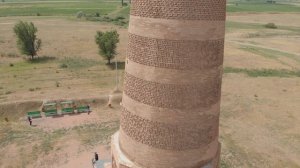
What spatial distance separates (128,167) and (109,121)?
1540 centimetres

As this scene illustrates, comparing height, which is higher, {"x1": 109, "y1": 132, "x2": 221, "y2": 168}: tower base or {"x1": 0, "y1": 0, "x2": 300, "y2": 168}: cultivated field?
{"x1": 109, "y1": 132, "x2": 221, "y2": 168}: tower base

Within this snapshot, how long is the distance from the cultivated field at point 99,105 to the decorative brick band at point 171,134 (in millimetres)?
9833

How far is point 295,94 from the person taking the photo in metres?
35.2

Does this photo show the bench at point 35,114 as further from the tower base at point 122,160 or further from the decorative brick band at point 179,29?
the decorative brick band at point 179,29

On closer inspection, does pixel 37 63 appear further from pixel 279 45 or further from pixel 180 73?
pixel 279 45

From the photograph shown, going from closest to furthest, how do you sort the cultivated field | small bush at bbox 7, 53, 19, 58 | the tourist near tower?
the tourist near tower, the cultivated field, small bush at bbox 7, 53, 19, 58

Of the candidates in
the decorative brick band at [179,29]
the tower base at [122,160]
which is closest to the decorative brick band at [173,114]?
the tower base at [122,160]

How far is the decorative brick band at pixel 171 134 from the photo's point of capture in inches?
423

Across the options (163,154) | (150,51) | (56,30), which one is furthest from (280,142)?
(56,30)

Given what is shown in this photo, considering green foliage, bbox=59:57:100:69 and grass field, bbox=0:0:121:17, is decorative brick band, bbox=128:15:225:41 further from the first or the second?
grass field, bbox=0:0:121:17

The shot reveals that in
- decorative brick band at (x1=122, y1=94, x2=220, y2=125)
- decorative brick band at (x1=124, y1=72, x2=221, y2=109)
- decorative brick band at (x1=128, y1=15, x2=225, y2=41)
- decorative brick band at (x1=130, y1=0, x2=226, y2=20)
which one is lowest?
decorative brick band at (x1=122, y1=94, x2=220, y2=125)

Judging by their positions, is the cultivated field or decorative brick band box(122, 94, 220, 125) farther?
the cultivated field

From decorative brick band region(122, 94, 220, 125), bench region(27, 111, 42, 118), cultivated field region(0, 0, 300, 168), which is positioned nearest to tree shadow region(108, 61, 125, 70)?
cultivated field region(0, 0, 300, 168)

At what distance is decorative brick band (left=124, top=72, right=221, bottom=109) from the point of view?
1033cm
